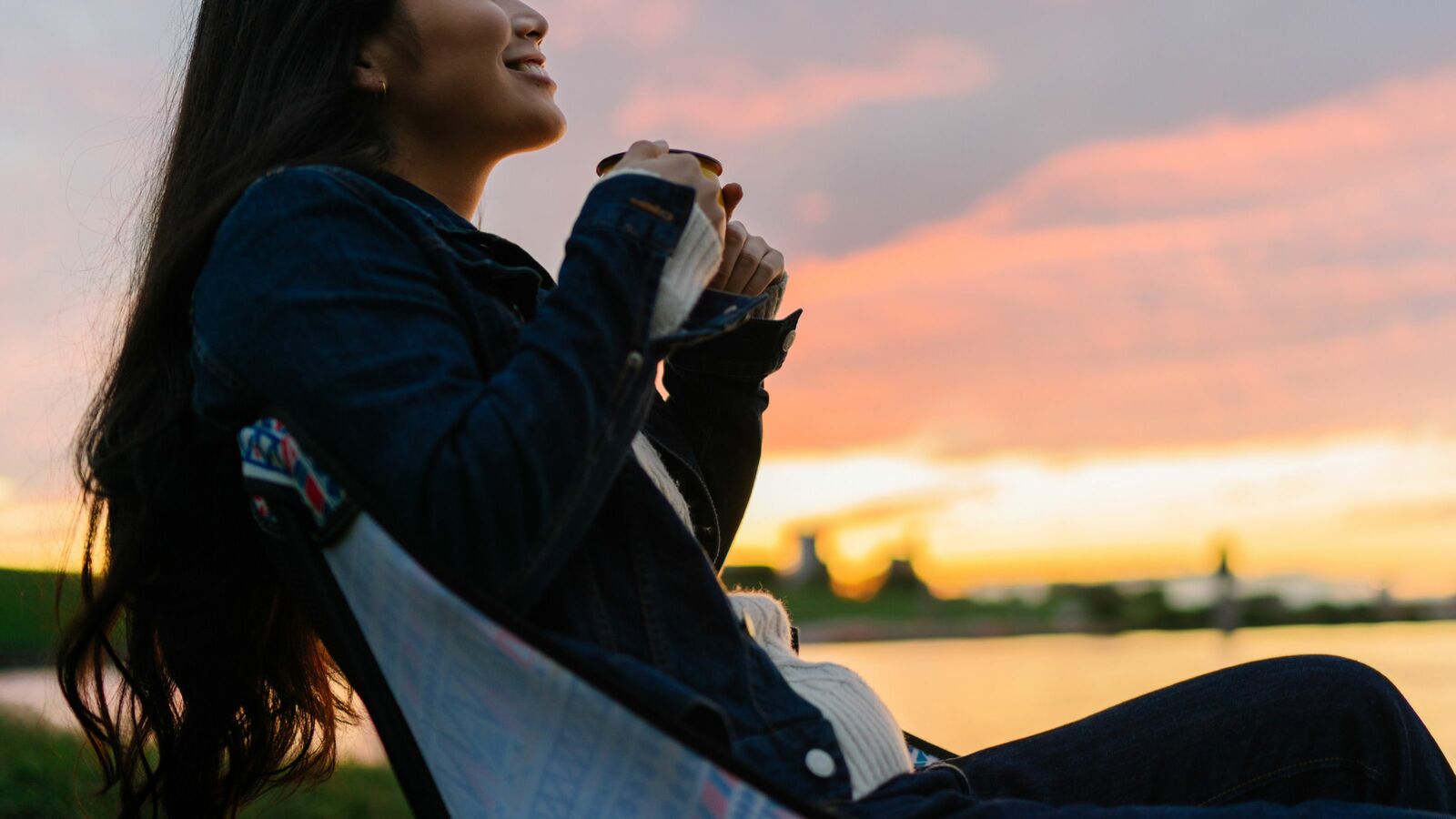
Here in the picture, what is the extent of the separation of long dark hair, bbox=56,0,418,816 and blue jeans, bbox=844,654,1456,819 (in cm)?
75

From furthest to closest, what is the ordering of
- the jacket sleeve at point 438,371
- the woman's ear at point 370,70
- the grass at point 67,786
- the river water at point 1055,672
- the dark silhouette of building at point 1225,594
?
1. the dark silhouette of building at point 1225,594
2. the river water at point 1055,672
3. the grass at point 67,786
4. the woman's ear at point 370,70
5. the jacket sleeve at point 438,371

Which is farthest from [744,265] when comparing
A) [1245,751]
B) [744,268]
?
[1245,751]

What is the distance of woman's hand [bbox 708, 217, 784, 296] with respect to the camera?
149cm

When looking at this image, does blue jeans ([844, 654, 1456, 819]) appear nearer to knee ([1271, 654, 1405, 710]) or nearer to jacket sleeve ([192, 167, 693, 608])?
knee ([1271, 654, 1405, 710])

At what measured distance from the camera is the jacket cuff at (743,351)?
1.65 meters

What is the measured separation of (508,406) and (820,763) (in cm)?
40

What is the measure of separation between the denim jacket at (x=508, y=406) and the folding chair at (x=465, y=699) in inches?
1.0

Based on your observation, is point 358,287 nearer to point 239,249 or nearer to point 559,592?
point 239,249

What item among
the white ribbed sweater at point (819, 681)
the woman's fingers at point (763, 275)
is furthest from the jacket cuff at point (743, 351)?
the white ribbed sweater at point (819, 681)

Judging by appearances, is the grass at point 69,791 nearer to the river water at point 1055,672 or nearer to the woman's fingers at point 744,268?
the river water at point 1055,672

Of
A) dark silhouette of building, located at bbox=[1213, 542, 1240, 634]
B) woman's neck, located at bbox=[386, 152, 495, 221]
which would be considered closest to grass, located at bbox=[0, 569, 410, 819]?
woman's neck, located at bbox=[386, 152, 495, 221]

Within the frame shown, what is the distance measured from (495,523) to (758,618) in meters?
0.40

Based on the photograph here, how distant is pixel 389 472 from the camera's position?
3.17 feet

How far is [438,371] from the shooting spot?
3.32 feet
